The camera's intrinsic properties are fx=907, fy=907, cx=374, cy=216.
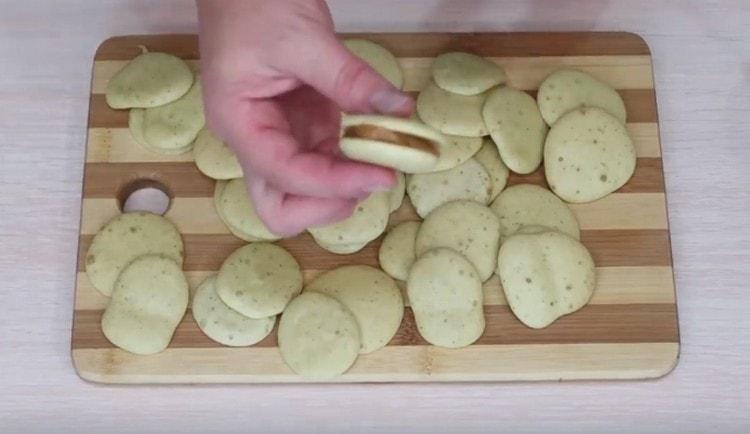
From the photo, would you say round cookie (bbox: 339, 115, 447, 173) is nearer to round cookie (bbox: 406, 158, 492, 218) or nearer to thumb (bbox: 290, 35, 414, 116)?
thumb (bbox: 290, 35, 414, 116)

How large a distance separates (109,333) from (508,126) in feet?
1.55

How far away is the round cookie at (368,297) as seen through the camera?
36.0 inches

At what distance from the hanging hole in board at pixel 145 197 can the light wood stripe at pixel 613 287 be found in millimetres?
93

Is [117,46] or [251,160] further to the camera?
[117,46]

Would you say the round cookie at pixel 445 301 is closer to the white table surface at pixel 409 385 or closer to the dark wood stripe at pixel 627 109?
the white table surface at pixel 409 385

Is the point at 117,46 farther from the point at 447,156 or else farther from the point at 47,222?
the point at 447,156

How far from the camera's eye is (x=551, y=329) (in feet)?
3.05

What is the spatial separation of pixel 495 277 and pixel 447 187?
4.3 inches

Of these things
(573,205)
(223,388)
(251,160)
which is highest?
(251,160)

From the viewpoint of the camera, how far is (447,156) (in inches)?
38.5

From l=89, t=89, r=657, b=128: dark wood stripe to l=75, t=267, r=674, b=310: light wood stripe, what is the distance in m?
0.18

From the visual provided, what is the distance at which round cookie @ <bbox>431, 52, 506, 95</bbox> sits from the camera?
1.01m

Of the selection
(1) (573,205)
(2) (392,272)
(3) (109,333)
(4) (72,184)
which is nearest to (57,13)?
(4) (72,184)

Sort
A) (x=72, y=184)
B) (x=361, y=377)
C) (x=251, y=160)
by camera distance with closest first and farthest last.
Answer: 1. (x=251, y=160)
2. (x=361, y=377)
3. (x=72, y=184)
